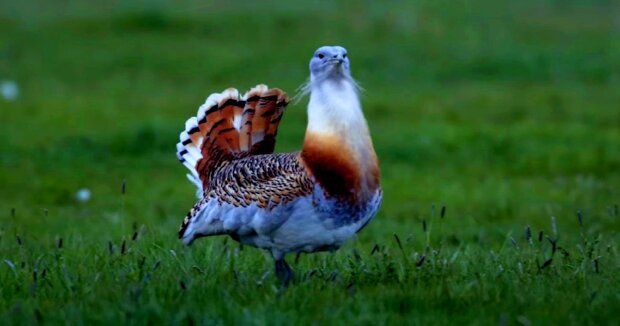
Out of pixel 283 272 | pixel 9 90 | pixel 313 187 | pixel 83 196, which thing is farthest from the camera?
pixel 9 90

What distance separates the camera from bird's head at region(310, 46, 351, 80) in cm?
606

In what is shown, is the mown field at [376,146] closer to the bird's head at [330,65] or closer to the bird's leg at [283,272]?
the bird's leg at [283,272]

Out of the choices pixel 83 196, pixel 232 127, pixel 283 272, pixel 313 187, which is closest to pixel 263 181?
pixel 313 187

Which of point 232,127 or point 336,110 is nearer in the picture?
point 336,110

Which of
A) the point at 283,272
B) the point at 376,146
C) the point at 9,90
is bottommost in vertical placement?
the point at 376,146

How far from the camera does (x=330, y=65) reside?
6059 millimetres

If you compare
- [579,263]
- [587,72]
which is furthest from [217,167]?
[587,72]

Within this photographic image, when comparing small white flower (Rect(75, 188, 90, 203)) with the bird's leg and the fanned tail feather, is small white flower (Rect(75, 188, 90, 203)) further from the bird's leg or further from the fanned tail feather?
the bird's leg

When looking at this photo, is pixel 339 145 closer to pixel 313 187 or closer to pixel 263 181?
pixel 313 187

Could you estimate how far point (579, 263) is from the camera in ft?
20.1

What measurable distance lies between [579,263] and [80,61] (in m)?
13.8

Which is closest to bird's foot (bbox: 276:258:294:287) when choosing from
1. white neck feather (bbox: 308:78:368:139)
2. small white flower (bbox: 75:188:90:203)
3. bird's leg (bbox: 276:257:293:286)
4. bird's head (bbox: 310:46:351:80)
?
bird's leg (bbox: 276:257:293:286)

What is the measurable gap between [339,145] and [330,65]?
1.35 feet

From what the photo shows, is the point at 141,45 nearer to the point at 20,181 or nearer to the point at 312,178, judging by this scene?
the point at 20,181
